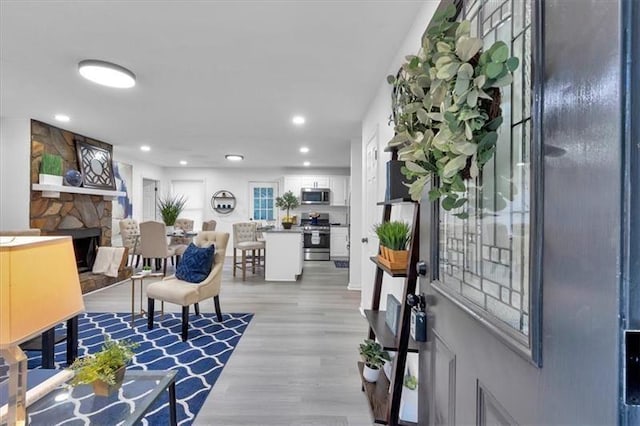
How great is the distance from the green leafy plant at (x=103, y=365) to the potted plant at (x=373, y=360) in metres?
1.35

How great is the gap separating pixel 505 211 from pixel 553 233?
10.0 inches

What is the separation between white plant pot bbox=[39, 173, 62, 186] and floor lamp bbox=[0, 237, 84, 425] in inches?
168

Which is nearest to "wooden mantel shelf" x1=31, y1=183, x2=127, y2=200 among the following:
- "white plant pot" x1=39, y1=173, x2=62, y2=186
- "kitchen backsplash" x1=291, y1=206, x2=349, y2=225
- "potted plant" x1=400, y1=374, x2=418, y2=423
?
"white plant pot" x1=39, y1=173, x2=62, y2=186

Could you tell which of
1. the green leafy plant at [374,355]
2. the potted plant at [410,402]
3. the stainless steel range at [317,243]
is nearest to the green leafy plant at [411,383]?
the potted plant at [410,402]

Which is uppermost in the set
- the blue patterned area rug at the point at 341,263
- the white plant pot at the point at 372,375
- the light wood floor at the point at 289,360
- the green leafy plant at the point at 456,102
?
the green leafy plant at the point at 456,102

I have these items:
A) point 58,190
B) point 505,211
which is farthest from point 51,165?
point 505,211

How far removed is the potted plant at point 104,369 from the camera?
1.29 meters

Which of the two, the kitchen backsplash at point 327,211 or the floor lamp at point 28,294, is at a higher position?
the kitchen backsplash at point 327,211

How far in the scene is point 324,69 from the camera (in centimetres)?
261

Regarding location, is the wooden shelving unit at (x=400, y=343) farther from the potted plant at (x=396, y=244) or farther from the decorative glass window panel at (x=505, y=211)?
the decorative glass window panel at (x=505, y=211)

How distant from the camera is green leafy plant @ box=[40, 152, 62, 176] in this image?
4.29 m

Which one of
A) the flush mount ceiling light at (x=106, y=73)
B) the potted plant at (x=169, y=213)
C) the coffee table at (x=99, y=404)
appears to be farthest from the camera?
the potted plant at (x=169, y=213)

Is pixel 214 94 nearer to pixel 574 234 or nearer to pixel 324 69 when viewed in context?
pixel 324 69

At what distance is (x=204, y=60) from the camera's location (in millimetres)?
2475
